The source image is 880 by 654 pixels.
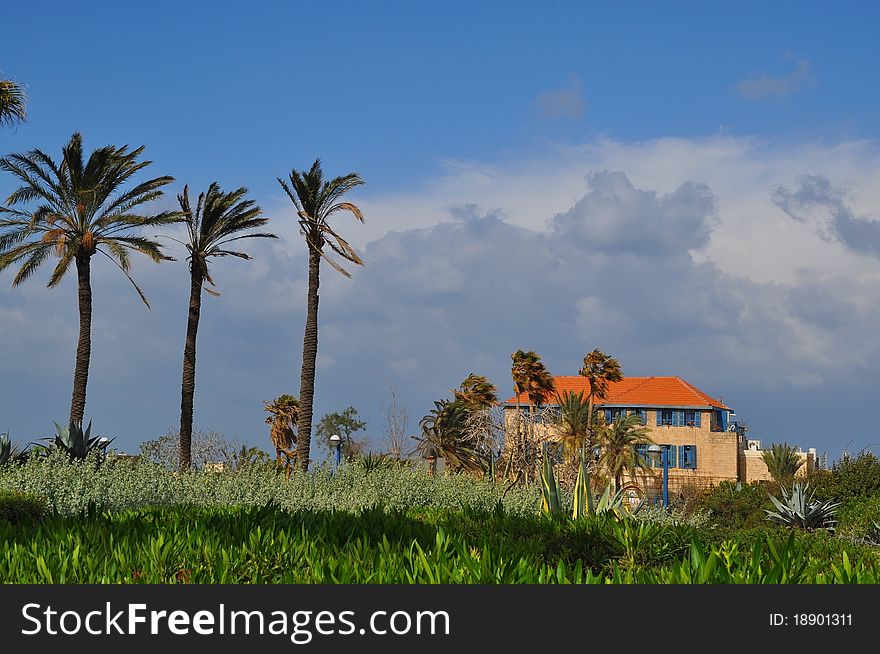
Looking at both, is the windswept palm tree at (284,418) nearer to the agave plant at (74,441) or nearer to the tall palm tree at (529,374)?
the tall palm tree at (529,374)

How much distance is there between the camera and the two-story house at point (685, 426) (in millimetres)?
60625

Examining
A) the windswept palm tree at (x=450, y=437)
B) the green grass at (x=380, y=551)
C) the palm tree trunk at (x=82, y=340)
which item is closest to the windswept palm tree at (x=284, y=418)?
the windswept palm tree at (x=450, y=437)

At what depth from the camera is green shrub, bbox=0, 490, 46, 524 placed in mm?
12117

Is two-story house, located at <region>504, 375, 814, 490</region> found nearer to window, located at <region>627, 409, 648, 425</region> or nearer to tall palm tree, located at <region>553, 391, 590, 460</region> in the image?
window, located at <region>627, 409, 648, 425</region>

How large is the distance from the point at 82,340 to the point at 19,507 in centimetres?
1985

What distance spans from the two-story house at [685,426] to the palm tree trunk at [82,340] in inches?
1234

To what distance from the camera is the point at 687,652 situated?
4.11 m

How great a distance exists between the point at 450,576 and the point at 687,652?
135cm

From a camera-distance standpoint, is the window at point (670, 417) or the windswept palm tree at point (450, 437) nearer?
the windswept palm tree at point (450, 437)

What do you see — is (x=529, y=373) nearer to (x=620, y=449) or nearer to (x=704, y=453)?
(x=620, y=449)

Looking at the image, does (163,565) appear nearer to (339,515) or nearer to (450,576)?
(450,576)

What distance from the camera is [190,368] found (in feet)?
107

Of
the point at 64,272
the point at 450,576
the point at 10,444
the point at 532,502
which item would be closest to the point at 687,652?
the point at 450,576

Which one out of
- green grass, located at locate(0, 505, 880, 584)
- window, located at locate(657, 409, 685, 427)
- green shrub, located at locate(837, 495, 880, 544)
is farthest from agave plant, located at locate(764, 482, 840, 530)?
window, located at locate(657, 409, 685, 427)
